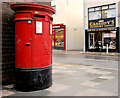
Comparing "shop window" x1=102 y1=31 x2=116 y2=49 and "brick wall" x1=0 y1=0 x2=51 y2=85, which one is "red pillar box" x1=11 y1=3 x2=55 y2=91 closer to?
"brick wall" x1=0 y1=0 x2=51 y2=85

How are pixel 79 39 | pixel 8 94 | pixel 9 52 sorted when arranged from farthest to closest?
pixel 79 39, pixel 9 52, pixel 8 94

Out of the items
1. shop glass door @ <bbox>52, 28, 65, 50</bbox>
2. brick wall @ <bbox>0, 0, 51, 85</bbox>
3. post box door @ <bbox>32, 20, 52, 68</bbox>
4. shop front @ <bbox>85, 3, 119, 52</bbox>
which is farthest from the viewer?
shop glass door @ <bbox>52, 28, 65, 50</bbox>

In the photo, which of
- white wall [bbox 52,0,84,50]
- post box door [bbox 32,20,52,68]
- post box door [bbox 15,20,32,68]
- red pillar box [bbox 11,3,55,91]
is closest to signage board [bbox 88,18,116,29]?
white wall [bbox 52,0,84,50]

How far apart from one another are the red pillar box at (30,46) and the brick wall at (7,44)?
2.22 ft

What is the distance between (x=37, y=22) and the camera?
5047mm

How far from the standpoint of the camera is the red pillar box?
493 cm

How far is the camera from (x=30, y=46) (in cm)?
499

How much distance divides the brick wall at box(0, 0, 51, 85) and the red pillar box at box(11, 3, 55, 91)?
0.68m

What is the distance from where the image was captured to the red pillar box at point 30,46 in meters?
4.93

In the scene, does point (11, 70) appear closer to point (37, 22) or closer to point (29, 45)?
point (29, 45)

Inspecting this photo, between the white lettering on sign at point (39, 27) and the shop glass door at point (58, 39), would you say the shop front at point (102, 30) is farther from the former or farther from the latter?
the white lettering on sign at point (39, 27)

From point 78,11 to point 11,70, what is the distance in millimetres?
26672

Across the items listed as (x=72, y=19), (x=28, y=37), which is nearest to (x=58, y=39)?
(x=72, y=19)

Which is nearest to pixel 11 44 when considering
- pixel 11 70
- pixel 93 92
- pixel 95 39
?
pixel 11 70
